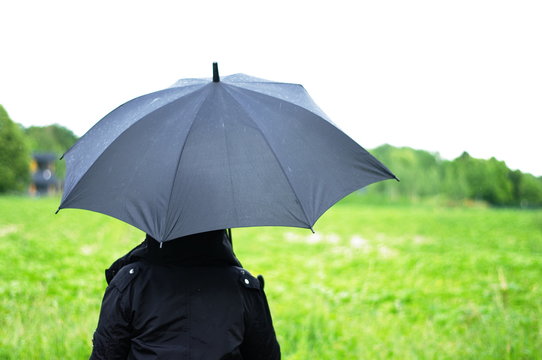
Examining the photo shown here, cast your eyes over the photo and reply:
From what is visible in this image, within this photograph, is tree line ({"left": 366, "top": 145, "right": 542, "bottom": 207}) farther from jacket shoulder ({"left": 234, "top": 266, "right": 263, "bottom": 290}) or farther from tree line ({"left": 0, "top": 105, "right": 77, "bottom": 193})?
tree line ({"left": 0, "top": 105, "right": 77, "bottom": 193})

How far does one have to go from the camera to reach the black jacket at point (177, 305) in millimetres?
1492

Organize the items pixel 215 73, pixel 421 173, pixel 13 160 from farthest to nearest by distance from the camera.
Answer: pixel 421 173 < pixel 13 160 < pixel 215 73

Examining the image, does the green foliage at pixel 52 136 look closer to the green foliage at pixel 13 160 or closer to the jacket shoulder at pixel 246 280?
the green foliage at pixel 13 160

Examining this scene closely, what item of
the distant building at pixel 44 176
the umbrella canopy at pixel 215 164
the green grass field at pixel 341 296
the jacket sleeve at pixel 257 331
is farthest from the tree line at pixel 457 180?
the distant building at pixel 44 176

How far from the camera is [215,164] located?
Answer: 1.57 metres

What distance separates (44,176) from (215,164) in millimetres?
49746

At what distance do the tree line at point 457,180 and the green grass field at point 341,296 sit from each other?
2.00m

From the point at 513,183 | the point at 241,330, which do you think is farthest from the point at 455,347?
the point at 513,183

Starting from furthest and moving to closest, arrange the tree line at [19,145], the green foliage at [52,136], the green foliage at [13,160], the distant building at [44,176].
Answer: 1. the distant building at [44,176]
2. the green foliage at [52,136]
3. the green foliage at [13,160]
4. the tree line at [19,145]

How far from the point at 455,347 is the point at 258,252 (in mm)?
7678

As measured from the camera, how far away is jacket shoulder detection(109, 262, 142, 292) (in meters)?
1.51

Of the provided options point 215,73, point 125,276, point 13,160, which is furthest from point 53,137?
point 125,276

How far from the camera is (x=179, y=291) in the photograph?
4.96 ft

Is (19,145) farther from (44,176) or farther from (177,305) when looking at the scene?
(44,176)
